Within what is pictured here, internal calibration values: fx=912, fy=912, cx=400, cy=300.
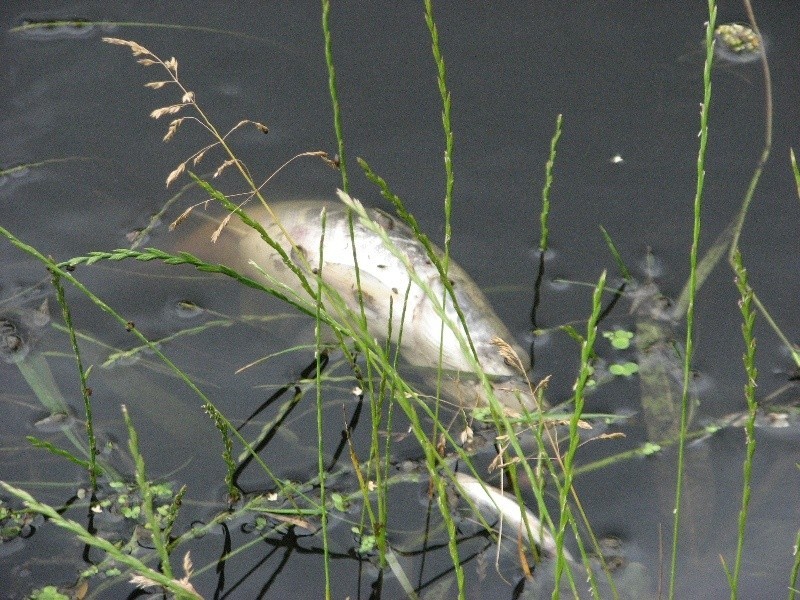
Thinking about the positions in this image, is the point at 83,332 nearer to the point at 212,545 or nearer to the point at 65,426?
the point at 65,426

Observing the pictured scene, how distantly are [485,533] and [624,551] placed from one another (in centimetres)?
33

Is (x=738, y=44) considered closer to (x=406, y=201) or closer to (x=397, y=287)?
(x=406, y=201)

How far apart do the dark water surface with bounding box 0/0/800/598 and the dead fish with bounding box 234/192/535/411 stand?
0.08 metres

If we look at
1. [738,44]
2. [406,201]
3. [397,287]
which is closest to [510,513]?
[397,287]

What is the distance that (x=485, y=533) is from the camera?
215 centimetres

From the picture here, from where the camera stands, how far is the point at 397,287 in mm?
2586

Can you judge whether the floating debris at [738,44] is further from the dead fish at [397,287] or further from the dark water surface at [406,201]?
the dead fish at [397,287]

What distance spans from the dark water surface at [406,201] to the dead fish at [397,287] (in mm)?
84

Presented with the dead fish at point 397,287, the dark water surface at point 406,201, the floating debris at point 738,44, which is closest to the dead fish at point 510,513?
the dark water surface at point 406,201

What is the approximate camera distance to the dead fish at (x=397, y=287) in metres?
2.50

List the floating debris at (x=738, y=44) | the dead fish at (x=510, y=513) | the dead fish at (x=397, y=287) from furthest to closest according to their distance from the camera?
the floating debris at (x=738, y=44) → the dead fish at (x=397, y=287) → the dead fish at (x=510, y=513)

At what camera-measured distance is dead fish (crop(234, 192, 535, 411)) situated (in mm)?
2500

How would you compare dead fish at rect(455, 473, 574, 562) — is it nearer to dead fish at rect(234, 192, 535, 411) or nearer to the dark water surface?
the dark water surface

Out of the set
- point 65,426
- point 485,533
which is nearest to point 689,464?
point 485,533
